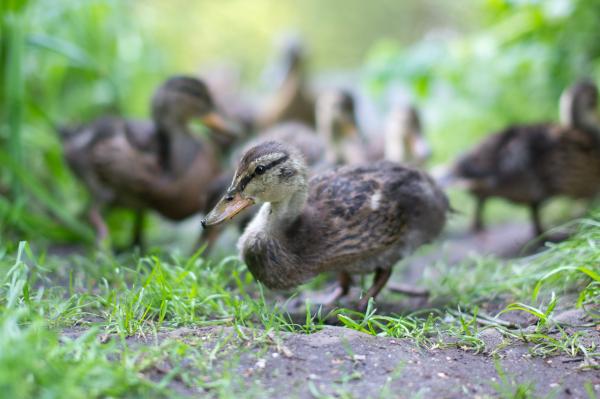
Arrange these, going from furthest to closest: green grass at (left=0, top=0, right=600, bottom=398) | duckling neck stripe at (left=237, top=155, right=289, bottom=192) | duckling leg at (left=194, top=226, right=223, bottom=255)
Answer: duckling leg at (left=194, top=226, right=223, bottom=255) → duckling neck stripe at (left=237, top=155, right=289, bottom=192) → green grass at (left=0, top=0, right=600, bottom=398)

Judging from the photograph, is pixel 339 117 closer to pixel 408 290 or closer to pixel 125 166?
pixel 125 166

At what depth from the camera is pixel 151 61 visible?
10.0 m

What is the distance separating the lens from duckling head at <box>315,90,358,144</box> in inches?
266

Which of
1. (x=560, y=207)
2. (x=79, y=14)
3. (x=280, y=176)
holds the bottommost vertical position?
(x=560, y=207)

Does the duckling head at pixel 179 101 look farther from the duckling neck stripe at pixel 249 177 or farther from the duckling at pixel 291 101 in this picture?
the duckling at pixel 291 101

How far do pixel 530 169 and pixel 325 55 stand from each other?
14184 millimetres

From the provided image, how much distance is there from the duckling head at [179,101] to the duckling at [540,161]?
236 centimetres

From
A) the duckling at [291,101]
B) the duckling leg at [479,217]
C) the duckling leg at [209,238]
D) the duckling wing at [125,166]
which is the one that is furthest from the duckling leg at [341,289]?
the duckling at [291,101]

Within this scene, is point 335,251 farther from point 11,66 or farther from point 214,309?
point 11,66

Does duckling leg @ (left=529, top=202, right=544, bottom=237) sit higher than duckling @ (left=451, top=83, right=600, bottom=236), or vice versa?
duckling @ (left=451, top=83, right=600, bottom=236)

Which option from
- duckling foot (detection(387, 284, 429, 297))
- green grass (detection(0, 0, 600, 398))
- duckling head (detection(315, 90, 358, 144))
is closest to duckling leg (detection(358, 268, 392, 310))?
green grass (detection(0, 0, 600, 398))

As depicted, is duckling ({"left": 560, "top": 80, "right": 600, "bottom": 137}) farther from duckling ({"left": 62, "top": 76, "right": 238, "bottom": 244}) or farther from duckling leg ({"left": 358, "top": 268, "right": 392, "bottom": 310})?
duckling ({"left": 62, "top": 76, "right": 238, "bottom": 244})

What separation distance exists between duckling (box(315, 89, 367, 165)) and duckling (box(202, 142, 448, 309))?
214 centimetres

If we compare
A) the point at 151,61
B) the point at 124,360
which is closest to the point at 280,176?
the point at 124,360
